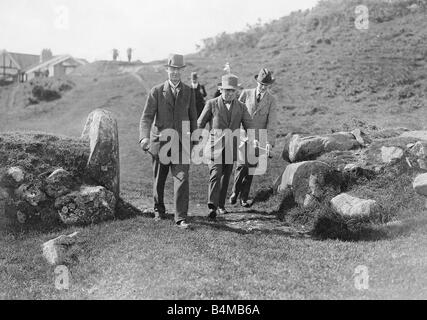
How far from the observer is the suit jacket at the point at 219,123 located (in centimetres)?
1004

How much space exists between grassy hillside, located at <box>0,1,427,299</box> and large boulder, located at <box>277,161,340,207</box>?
0.80m

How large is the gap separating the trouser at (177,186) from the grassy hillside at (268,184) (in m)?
0.42

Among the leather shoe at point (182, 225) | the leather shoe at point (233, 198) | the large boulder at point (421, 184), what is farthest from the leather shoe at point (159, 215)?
the large boulder at point (421, 184)

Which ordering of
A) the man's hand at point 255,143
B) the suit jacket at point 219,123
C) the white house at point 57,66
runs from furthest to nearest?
the white house at point 57,66, the man's hand at point 255,143, the suit jacket at point 219,123

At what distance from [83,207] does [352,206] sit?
4.39 metres

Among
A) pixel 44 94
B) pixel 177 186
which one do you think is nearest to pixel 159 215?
pixel 177 186

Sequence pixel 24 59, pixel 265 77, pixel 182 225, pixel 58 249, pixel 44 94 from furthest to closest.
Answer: pixel 24 59 → pixel 44 94 → pixel 265 77 → pixel 182 225 → pixel 58 249

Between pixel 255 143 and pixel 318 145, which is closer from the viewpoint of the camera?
pixel 255 143

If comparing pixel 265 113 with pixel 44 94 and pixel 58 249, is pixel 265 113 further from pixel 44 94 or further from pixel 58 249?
pixel 44 94

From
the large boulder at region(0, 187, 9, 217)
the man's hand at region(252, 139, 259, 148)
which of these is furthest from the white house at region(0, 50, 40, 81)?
the large boulder at region(0, 187, 9, 217)

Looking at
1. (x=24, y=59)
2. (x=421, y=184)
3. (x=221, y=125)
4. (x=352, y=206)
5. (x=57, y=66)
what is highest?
(x=24, y=59)

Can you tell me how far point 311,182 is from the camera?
10.1 m

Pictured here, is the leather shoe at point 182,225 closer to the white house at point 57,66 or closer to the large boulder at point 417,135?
the large boulder at point 417,135

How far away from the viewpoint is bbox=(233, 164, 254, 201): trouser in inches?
436
